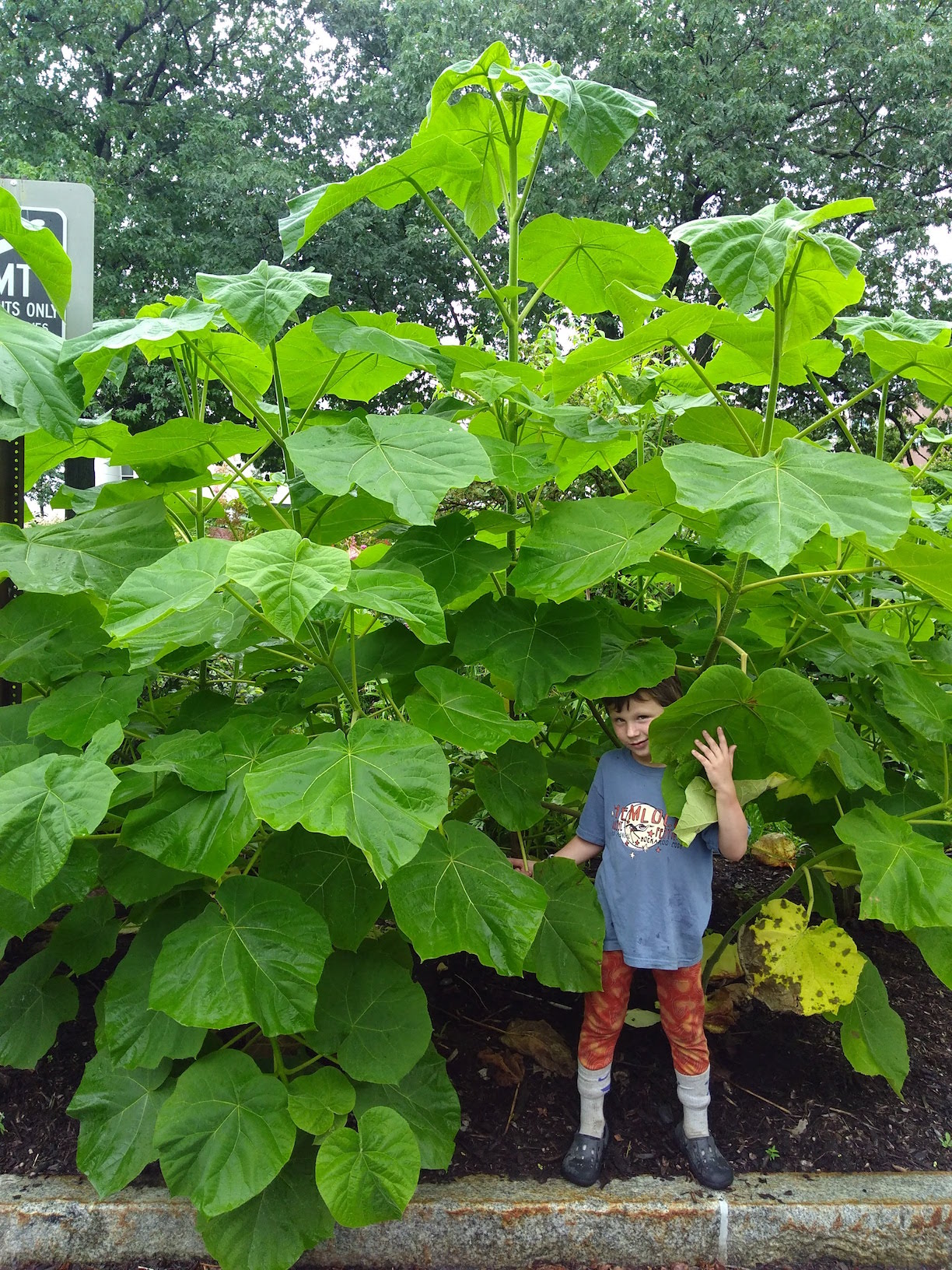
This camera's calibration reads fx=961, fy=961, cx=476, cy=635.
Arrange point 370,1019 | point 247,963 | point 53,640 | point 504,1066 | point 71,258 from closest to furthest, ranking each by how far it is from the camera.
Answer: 1. point 247,963
2. point 370,1019
3. point 53,640
4. point 504,1066
5. point 71,258

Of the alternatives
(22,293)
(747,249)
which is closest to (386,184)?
(747,249)

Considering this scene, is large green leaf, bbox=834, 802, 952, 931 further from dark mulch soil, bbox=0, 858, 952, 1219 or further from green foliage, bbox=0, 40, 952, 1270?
dark mulch soil, bbox=0, 858, 952, 1219

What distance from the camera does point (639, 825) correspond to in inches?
73.2

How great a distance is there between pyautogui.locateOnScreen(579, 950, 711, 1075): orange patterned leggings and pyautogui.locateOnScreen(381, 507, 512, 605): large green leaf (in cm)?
78

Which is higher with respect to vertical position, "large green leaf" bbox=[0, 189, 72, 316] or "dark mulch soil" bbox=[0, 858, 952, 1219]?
"large green leaf" bbox=[0, 189, 72, 316]

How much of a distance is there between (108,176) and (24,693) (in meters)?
17.0

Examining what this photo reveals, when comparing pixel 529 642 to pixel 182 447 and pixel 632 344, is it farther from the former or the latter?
pixel 182 447

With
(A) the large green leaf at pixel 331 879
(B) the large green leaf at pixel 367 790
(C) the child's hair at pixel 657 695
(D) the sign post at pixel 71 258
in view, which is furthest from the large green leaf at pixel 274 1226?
(D) the sign post at pixel 71 258

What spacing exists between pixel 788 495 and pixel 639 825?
31.5 inches

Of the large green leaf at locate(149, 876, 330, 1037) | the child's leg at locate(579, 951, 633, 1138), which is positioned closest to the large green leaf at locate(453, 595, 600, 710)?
the large green leaf at locate(149, 876, 330, 1037)

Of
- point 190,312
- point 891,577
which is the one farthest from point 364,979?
point 891,577

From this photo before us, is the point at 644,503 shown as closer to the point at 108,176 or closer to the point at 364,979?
the point at 364,979

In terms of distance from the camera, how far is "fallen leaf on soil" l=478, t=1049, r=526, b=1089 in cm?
206

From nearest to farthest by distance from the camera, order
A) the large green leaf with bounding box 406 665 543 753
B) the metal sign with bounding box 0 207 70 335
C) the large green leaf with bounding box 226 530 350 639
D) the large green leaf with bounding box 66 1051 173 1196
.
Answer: the large green leaf with bounding box 226 530 350 639 → the large green leaf with bounding box 406 665 543 753 → the large green leaf with bounding box 66 1051 173 1196 → the metal sign with bounding box 0 207 70 335
